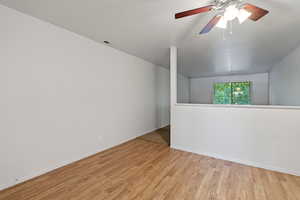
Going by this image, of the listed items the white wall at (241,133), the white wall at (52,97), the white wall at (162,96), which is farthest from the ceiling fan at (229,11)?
the white wall at (162,96)

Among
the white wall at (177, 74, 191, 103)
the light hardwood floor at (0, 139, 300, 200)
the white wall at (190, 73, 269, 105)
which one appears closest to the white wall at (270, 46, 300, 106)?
the light hardwood floor at (0, 139, 300, 200)

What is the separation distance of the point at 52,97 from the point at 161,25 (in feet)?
7.07

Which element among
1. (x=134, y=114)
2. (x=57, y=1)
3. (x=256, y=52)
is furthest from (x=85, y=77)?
(x=256, y=52)

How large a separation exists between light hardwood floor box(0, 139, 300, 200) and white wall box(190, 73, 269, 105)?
5560 mm

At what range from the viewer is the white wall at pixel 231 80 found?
6172mm

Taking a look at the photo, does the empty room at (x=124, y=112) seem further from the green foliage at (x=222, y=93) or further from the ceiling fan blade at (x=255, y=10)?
the green foliage at (x=222, y=93)

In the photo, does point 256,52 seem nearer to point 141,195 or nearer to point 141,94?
point 141,94

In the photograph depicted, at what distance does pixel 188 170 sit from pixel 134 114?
83.7 inches

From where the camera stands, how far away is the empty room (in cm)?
166

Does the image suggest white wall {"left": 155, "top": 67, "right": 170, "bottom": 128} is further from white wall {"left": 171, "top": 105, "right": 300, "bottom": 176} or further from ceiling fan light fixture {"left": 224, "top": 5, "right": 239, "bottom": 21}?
ceiling fan light fixture {"left": 224, "top": 5, "right": 239, "bottom": 21}

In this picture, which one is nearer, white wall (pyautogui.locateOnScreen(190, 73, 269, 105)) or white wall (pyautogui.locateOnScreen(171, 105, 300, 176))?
white wall (pyautogui.locateOnScreen(171, 105, 300, 176))

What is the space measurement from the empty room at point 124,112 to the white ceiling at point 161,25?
2cm

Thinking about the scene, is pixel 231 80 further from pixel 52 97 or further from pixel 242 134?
pixel 52 97

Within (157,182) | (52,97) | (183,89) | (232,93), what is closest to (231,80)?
(232,93)
